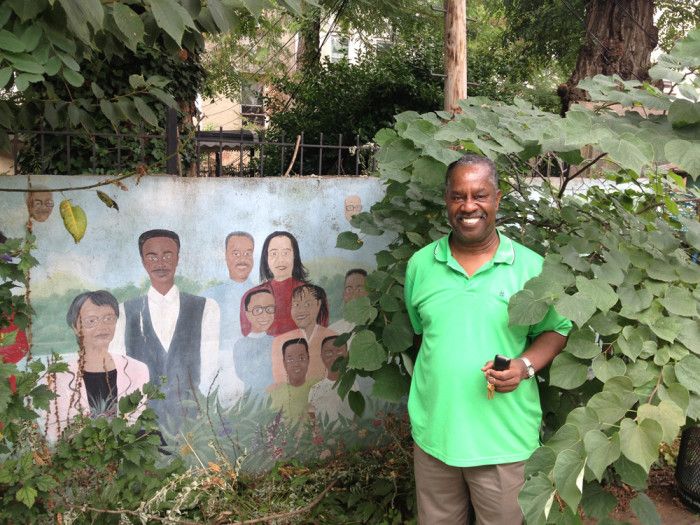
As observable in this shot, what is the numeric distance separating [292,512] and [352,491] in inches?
20.6

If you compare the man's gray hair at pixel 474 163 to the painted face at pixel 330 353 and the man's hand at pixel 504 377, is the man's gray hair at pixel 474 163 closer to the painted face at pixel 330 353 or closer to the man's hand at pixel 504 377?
the man's hand at pixel 504 377

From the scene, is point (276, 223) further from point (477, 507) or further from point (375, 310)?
point (477, 507)

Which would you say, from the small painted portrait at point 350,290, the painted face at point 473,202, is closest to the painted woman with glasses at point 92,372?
the small painted portrait at point 350,290

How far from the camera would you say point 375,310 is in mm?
3061

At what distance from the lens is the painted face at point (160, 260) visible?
3.86 meters

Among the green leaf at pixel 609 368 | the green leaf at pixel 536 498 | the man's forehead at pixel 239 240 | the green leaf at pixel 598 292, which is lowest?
the green leaf at pixel 536 498

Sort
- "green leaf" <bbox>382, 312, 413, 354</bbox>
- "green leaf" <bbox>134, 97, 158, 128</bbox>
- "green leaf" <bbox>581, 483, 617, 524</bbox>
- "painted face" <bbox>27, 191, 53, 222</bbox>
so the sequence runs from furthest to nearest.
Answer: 1. "painted face" <bbox>27, 191, 53, 222</bbox>
2. "green leaf" <bbox>134, 97, 158, 128</bbox>
3. "green leaf" <bbox>382, 312, 413, 354</bbox>
4. "green leaf" <bbox>581, 483, 617, 524</bbox>

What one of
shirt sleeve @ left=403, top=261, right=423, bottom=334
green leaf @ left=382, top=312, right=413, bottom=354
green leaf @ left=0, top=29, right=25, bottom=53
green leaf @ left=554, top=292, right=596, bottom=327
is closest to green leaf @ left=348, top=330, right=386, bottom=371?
green leaf @ left=382, top=312, right=413, bottom=354

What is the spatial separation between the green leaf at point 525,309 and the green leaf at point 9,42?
1851mm

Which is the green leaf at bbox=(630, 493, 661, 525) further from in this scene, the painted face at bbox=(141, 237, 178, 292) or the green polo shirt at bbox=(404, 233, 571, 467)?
the painted face at bbox=(141, 237, 178, 292)

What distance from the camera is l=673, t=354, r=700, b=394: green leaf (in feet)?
7.24

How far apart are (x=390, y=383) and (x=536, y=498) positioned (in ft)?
3.86

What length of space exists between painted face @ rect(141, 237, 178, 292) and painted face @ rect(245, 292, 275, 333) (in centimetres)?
49

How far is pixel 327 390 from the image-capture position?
4.41 m
